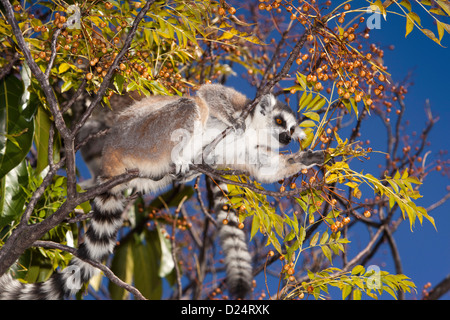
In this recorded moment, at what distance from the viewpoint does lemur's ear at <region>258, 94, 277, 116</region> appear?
12.1ft

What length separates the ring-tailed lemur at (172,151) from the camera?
3.08 metres

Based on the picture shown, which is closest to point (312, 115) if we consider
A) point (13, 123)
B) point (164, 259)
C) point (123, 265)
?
point (13, 123)

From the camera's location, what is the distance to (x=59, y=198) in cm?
380

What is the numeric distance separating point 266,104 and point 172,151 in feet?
3.18

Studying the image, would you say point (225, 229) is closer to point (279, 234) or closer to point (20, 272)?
point (279, 234)

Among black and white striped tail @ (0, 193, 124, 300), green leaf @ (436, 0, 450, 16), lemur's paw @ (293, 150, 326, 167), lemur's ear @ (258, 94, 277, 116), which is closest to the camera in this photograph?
green leaf @ (436, 0, 450, 16)

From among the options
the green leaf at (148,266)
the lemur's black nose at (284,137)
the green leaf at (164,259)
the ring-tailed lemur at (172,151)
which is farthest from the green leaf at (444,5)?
the green leaf at (148,266)

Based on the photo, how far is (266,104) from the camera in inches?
146

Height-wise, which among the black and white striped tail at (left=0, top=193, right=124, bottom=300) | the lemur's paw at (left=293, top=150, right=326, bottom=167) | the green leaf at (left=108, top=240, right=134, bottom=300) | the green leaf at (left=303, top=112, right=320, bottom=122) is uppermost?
the green leaf at (left=108, top=240, right=134, bottom=300)

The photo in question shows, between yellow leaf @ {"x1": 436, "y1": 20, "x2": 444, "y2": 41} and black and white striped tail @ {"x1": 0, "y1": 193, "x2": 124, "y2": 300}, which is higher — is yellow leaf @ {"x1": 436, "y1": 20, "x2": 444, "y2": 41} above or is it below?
above

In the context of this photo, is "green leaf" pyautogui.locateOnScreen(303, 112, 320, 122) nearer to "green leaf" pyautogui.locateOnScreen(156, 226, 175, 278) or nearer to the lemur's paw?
the lemur's paw

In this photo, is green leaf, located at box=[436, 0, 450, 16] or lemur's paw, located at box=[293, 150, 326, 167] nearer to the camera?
green leaf, located at box=[436, 0, 450, 16]

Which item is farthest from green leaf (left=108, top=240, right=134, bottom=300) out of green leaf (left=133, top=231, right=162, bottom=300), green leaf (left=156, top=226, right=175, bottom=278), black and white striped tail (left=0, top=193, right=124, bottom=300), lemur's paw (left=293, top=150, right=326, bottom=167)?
lemur's paw (left=293, top=150, right=326, bottom=167)
